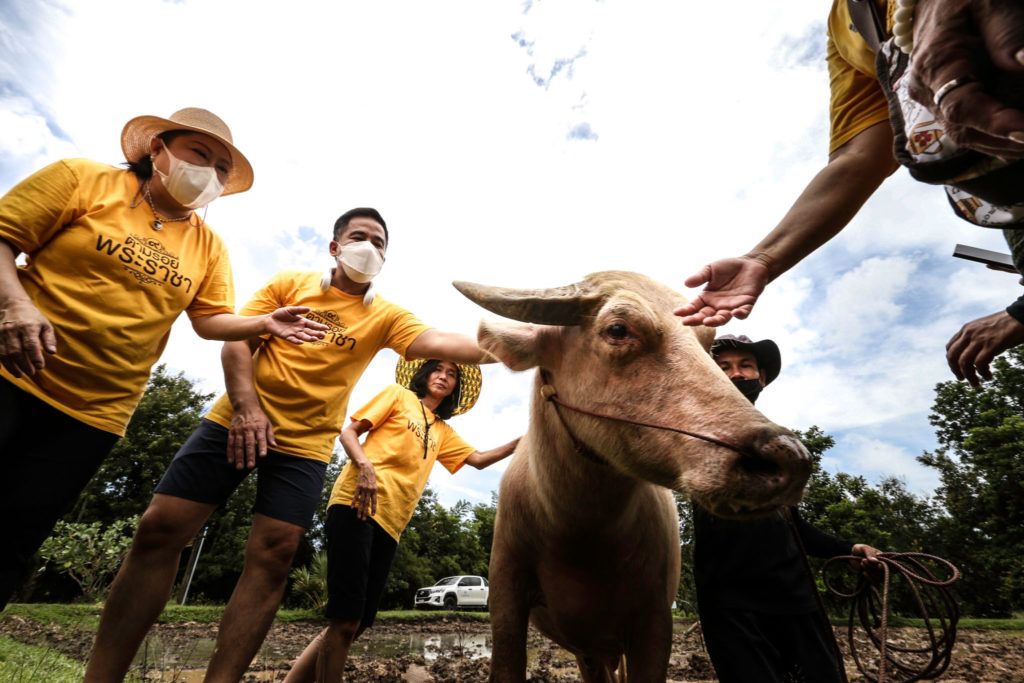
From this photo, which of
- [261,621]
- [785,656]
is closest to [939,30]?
[785,656]

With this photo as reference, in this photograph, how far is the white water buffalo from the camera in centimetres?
177

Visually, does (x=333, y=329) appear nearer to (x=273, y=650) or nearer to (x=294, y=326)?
(x=294, y=326)

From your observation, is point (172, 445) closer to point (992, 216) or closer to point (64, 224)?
point (64, 224)

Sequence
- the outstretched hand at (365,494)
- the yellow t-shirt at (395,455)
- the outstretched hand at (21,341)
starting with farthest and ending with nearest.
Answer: the yellow t-shirt at (395,455) → the outstretched hand at (365,494) → the outstretched hand at (21,341)

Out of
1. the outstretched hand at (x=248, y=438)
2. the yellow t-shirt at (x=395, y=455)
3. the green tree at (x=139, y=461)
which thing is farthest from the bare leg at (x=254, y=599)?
the green tree at (x=139, y=461)

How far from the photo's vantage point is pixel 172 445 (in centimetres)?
2925

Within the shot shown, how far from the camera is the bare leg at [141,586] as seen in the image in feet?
9.03

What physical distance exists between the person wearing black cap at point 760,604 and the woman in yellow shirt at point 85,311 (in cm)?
270

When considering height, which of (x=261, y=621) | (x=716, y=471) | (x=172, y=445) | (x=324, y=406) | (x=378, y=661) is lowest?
(x=378, y=661)

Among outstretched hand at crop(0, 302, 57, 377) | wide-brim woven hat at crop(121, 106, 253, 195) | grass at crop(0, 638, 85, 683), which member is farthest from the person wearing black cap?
grass at crop(0, 638, 85, 683)

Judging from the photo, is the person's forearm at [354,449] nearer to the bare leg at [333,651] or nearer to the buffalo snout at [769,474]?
the bare leg at [333,651]

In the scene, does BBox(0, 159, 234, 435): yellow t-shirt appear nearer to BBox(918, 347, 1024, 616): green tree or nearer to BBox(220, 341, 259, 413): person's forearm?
BBox(220, 341, 259, 413): person's forearm

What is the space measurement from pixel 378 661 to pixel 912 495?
146 feet

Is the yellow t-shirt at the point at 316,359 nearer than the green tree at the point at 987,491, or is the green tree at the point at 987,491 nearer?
the yellow t-shirt at the point at 316,359
